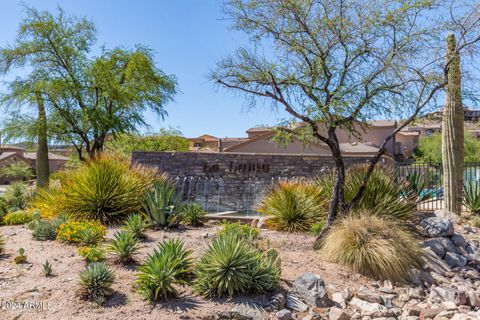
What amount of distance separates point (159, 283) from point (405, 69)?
6438mm

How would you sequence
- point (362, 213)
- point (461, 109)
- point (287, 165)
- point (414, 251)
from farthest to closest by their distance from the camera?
point (287, 165) → point (461, 109) → point (362, 213) → point (414, 251)

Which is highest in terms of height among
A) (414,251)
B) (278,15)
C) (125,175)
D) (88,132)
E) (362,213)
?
(278,15)

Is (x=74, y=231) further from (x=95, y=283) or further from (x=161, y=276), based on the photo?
(x=161, y=276)

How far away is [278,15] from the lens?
27.7 feet

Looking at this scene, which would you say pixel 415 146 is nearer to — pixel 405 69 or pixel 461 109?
pixel 461 109

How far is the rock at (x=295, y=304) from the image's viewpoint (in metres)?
5.28

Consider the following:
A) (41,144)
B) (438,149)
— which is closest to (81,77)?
(41,144)

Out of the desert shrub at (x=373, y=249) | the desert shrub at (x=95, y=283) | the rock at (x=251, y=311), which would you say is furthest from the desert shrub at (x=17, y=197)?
the rock at (x=251, y=311)

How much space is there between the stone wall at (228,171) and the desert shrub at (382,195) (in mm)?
6415

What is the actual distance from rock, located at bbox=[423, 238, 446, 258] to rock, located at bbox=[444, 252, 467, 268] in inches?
4.5

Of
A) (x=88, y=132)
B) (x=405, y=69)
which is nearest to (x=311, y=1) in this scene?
(x=405, y=69)

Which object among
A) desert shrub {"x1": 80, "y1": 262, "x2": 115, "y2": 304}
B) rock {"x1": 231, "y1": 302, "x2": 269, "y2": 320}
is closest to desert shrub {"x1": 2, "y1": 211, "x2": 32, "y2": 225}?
desert shrub {"x1": 80, "y1": 262, "x2": 115, "y2": 304}

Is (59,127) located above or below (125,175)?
above

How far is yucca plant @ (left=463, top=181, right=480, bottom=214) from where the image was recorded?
38.5 ft
